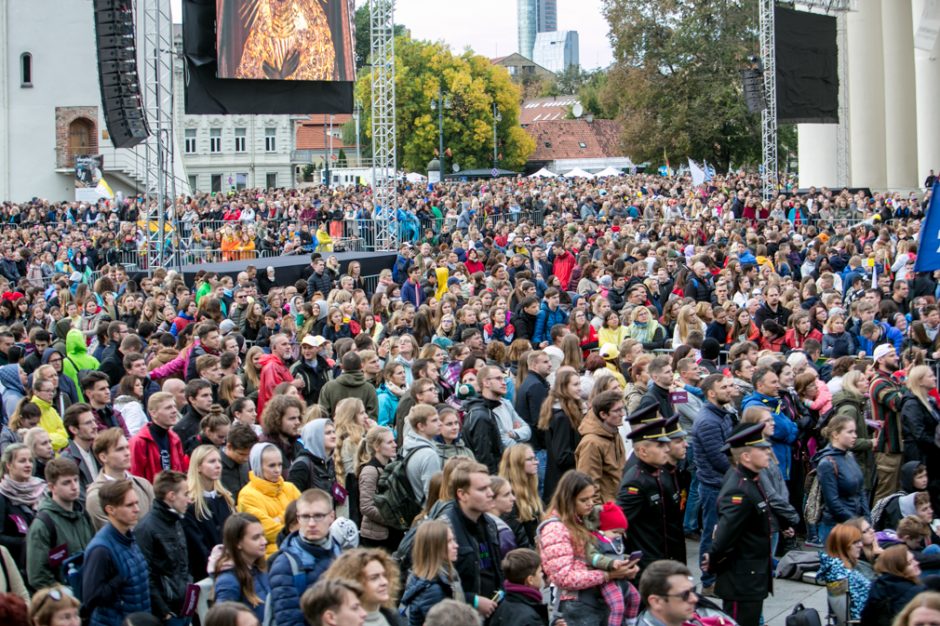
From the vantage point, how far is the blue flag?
1016 centimetres

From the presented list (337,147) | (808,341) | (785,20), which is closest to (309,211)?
(785,20)

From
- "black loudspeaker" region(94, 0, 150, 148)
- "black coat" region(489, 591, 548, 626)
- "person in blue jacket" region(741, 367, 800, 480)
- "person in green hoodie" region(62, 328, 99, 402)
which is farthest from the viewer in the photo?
"black loudspeaker" region(94, 0, 150, 148)

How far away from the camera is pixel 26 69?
57781mm

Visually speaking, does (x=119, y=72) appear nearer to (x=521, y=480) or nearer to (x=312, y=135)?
(x=521, y=480)

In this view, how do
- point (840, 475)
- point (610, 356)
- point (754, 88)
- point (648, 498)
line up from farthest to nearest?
point (754, 88), point (610, 356), point (840, 475), point (648, 498)

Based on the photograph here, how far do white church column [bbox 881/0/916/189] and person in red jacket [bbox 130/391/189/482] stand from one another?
3667 centimetres

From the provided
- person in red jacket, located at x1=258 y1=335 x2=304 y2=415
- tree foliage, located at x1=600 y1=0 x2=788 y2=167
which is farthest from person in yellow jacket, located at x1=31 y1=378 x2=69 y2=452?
tree foliage, located at x1=600 y1=0 x2=788 y2=167

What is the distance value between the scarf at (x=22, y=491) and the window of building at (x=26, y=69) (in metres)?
53.6

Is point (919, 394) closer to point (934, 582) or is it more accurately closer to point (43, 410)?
point (934, 582)

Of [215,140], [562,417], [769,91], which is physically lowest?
[562,417]

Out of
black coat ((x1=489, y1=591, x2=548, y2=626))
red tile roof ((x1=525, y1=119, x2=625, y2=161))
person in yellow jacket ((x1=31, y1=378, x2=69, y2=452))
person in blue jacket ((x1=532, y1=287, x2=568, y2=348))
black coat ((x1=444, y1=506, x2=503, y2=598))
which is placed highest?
red tile roof ((x1=525, y1=119, x2=625, y2=161))

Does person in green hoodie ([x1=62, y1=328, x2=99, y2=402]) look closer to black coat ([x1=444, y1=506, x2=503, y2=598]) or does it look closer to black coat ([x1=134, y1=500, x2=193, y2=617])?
black coat ([x1=134, y1=500, x2=193, y2=617])

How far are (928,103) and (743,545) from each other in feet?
110

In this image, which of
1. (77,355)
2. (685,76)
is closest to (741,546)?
(77,355)
